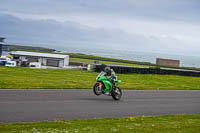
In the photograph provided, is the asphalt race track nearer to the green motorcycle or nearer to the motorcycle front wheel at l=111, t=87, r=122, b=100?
the motorcycle front wheel at l=111, t=87, r=122, b=100

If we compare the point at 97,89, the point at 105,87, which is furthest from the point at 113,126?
the point at 97,89

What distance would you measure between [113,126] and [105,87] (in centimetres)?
631

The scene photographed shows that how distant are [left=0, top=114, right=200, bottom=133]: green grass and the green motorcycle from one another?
4297 millimetres

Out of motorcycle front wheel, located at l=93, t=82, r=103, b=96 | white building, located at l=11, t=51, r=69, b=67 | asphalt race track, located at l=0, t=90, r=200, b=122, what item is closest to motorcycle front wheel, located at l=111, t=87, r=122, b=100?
asphalt race track, located at l=0, t=90, r=200, b=122

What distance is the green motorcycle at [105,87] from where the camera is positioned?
16.0m

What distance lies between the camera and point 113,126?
9.73 metres

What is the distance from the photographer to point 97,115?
1186cm

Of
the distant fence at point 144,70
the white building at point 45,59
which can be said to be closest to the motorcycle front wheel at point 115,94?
the distant fence at point 144,70

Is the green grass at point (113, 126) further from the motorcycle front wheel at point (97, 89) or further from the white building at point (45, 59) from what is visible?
the white building at point (45, 59)

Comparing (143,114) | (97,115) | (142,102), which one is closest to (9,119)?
(97,115)

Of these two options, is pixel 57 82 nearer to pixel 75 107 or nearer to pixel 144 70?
pixel 75 107

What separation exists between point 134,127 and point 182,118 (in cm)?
330

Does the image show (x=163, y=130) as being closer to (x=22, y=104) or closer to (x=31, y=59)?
(x=22, y=104)

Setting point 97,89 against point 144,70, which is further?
point 144,70
